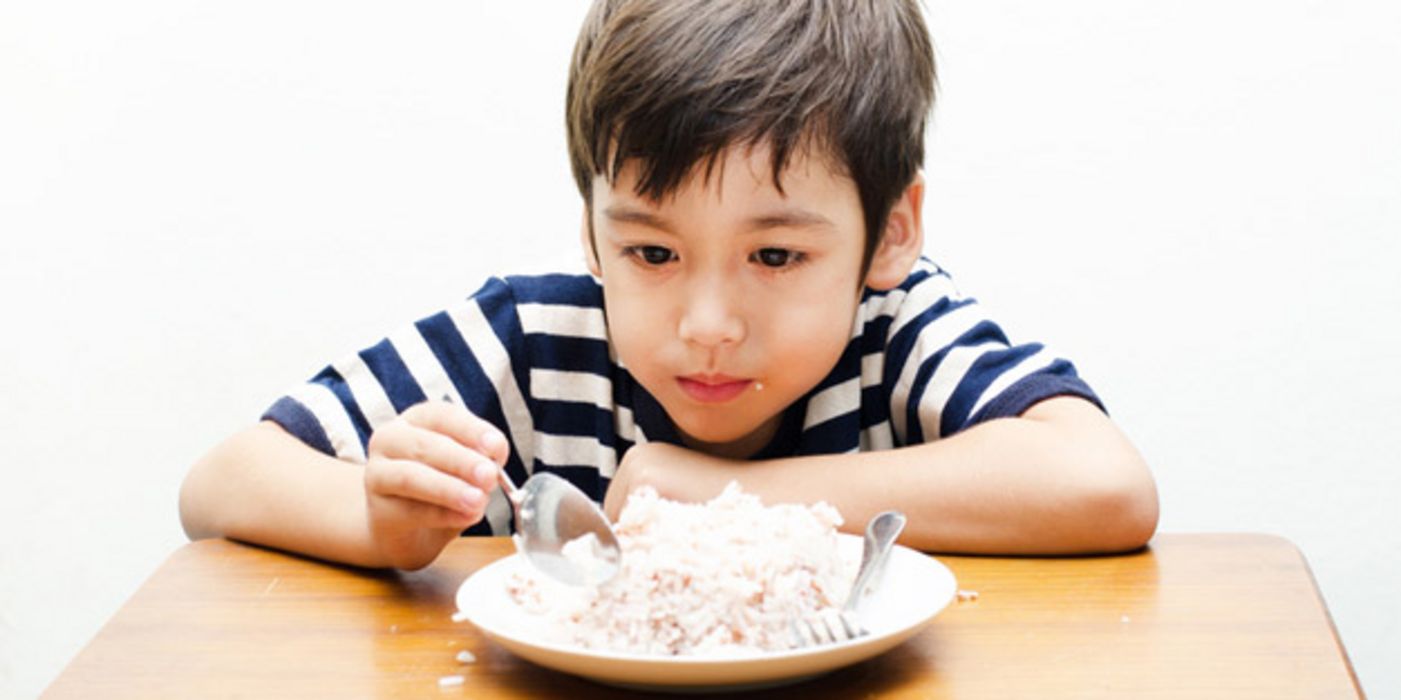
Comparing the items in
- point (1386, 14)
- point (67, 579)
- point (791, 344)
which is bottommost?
point (67, 579)

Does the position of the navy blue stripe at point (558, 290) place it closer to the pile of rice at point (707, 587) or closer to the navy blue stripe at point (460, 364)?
the navy blue stripe at point (460, 364)

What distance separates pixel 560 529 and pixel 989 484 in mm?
305

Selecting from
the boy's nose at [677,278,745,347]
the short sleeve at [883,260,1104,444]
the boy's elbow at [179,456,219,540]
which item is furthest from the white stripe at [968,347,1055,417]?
the boy's elbow at [179,456,219,540]

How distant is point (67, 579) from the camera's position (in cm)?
219

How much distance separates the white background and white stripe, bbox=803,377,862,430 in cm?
68

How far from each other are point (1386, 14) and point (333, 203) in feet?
4.48

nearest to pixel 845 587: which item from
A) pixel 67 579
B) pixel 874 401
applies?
pixel 874 401

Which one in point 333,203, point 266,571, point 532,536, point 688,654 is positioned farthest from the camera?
point 333,203

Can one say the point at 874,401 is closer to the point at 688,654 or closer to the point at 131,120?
the point at 688,654

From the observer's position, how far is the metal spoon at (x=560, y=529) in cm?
81

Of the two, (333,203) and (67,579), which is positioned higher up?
(333,203)

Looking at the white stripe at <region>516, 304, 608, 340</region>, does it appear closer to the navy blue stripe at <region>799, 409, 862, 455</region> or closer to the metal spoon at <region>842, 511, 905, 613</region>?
the navy blue stripe at <region>799, 409, 862, 455</region>

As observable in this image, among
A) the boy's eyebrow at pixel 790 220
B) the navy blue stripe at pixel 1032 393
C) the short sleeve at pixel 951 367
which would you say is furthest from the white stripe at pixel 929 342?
the boy's eyebrow at pixel 790 220

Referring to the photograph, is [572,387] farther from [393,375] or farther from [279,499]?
[279,499]
